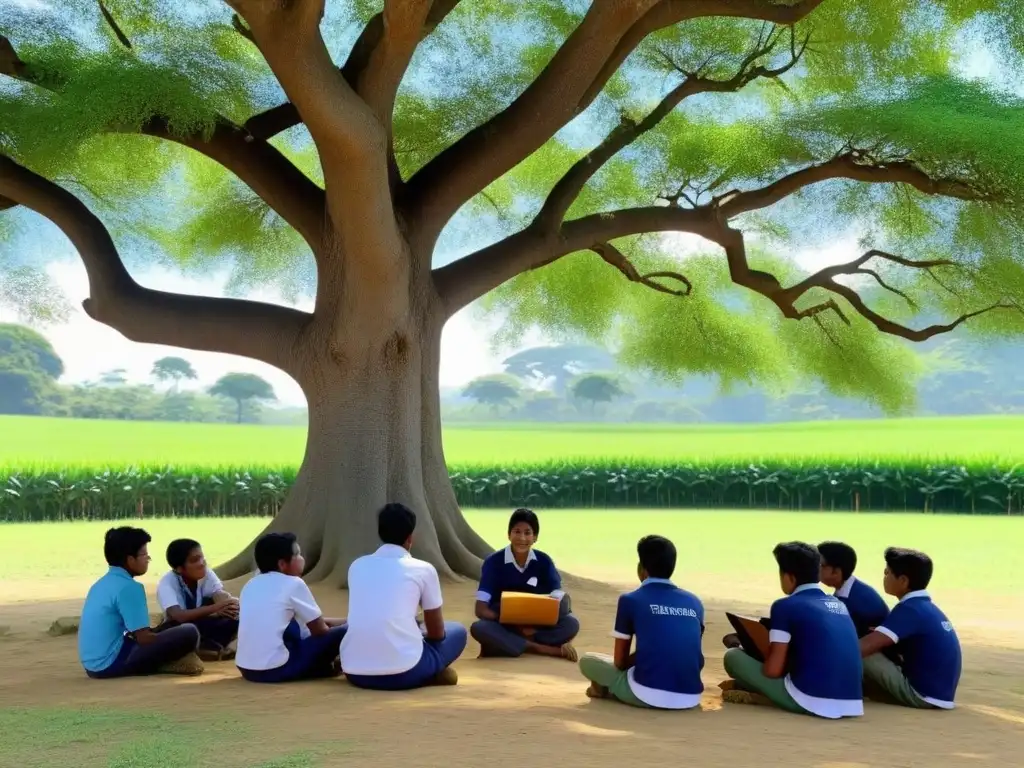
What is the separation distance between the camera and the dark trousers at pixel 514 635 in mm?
7832

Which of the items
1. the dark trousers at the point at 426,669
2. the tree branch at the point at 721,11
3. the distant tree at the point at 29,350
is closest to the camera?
the dark trousers at the point at 426,669

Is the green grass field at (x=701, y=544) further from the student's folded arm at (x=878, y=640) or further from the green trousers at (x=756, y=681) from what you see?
the green trousers at (x=756, y=681)

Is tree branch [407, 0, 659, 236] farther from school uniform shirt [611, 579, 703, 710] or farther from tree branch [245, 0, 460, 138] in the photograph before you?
school uniform shirt [611, 579, 703, 710]

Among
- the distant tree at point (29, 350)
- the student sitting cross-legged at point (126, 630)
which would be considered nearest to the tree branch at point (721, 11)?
the student sitting cross-legged at point (126, 630)

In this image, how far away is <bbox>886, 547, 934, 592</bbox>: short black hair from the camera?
6.44 meters

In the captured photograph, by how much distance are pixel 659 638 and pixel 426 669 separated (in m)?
1.39

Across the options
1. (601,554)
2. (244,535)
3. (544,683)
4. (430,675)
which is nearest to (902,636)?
(544,683)

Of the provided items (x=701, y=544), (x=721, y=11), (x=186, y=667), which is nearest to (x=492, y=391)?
(x=701, y=544)

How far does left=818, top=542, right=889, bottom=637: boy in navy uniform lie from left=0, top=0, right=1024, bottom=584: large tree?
4787 mm

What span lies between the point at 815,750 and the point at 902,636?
1.23 metres

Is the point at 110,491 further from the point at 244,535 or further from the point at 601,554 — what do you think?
the point at 601,554

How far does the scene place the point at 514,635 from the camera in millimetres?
7941

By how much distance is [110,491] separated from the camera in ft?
93.0

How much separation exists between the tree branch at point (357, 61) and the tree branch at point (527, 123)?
127 cm
